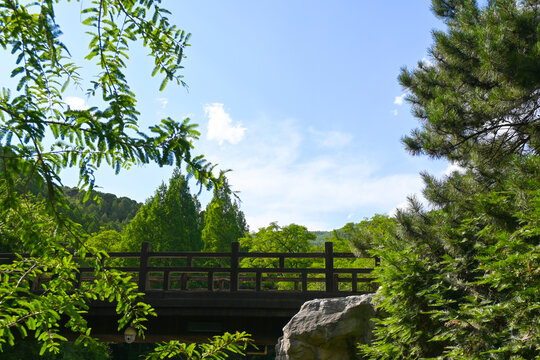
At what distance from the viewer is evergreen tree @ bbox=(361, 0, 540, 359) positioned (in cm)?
410

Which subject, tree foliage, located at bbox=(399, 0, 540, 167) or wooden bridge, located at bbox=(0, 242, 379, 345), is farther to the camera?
wooden bridge, located at bbox=(0, 242, 379, 345)

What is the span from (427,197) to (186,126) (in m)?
4.68

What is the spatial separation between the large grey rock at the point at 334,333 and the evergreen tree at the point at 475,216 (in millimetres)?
551

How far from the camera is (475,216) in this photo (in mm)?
5449

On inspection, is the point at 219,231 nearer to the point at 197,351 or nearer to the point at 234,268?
the point at 234,268

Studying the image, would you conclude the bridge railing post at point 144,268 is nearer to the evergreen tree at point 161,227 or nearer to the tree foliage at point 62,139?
the tree foliage at point 62,139

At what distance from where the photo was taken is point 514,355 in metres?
3.93

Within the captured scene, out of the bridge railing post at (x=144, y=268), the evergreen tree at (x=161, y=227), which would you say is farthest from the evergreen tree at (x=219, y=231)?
the bridge railing post at (x=144, y=268)

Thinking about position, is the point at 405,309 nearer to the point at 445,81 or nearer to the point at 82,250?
the point at 445,81

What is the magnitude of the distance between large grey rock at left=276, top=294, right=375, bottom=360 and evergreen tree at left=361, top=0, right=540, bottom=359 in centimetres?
55

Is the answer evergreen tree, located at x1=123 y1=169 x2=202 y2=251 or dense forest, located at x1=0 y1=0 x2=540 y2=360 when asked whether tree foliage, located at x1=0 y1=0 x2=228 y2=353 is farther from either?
evergreen tree, located at x1=123 y1=169 x2=202 y2=251

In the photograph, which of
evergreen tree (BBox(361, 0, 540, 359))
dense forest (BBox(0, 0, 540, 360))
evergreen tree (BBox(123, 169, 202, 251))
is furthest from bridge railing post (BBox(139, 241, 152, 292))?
evergreen tree (BBox(123, 169, 202, 251))

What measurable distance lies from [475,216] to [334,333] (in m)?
2.59

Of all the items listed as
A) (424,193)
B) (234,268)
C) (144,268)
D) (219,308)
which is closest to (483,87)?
(424,193)
